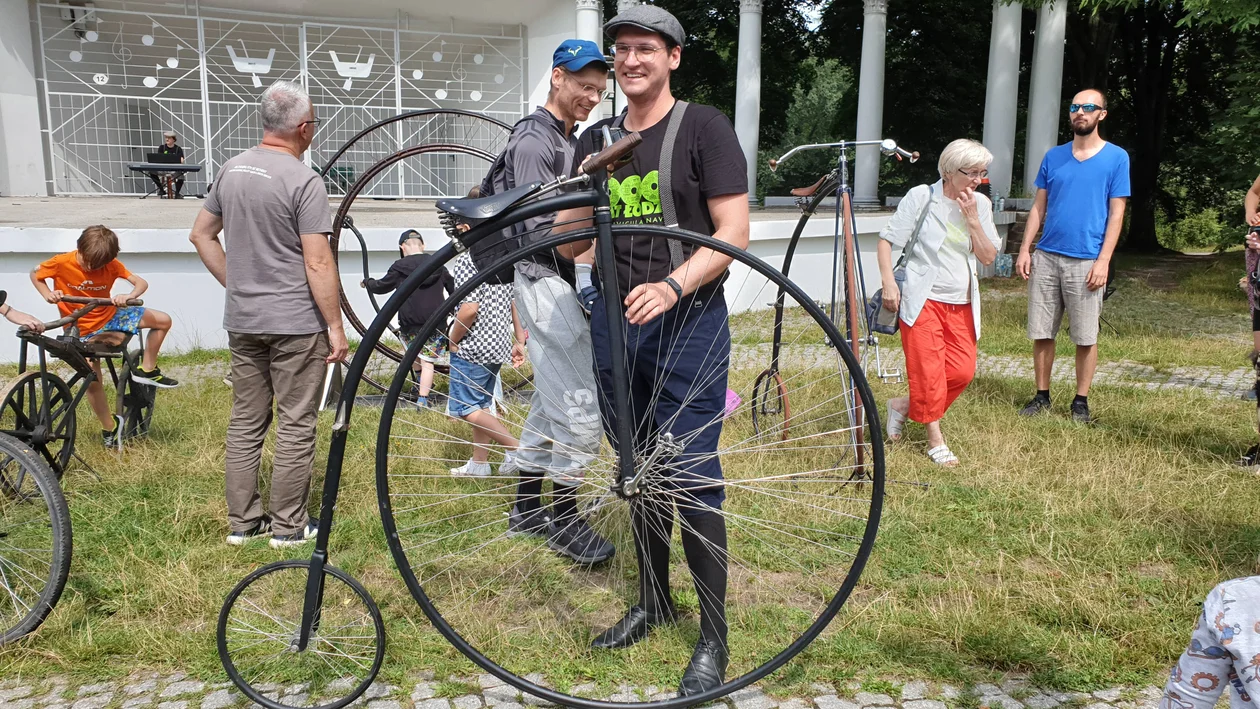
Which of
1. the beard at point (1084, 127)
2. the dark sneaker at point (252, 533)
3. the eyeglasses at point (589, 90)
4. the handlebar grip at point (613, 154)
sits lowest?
the dark sneaker at point (252, 533)

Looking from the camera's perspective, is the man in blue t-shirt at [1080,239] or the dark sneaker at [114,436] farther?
the man in blue t-shirt at [1080,239]

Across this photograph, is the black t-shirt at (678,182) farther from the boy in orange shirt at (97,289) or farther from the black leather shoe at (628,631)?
the boy in orange shirt at (97,289)

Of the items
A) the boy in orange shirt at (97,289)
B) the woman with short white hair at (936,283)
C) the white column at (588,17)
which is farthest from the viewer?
the white column at (588,17)

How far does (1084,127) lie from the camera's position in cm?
594

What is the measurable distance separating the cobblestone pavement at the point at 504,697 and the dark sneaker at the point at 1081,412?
10.9 ft

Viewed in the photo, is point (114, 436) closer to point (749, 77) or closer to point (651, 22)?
point (651, 22)

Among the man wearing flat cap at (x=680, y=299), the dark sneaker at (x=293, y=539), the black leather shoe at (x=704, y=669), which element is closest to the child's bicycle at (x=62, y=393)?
the dark sneaker at (x=293, y=539)

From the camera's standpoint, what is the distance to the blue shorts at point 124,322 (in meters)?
5.51

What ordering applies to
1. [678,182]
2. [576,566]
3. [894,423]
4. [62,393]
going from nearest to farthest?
[678,182] → [576,566] → [62,393] → [894,423]

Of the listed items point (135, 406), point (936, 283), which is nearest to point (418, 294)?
point (135, 406)

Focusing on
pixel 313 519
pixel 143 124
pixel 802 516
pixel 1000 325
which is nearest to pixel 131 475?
pixel 313 519

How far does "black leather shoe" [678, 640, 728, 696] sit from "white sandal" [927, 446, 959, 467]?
8.41ft

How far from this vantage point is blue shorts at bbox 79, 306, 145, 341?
5508mm

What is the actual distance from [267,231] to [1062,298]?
475 centimetres
